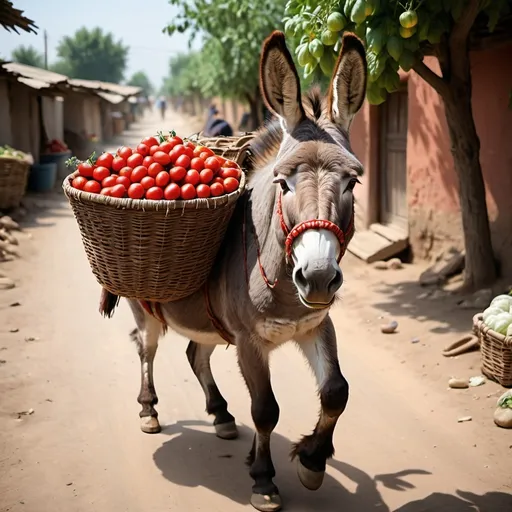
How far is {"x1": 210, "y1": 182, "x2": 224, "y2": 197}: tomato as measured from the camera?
111 inches

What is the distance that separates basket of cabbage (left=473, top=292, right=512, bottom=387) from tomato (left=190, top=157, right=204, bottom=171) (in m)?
2.59

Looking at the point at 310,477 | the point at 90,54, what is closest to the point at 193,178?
the point at 310,477

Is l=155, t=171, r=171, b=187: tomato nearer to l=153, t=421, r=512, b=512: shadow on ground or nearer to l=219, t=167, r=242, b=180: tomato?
l=219, t=167, r=242, b=180: tomato

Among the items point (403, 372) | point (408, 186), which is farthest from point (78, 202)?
point (408, 186)

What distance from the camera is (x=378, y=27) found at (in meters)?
4.66

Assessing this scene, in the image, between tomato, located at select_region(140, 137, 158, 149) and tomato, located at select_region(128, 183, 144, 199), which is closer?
tomato, located at select_region(128, 183, 144, 199)

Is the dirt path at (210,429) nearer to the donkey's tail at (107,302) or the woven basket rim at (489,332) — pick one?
the woven basket rim at (489,332)

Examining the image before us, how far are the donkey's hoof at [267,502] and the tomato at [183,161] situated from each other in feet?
5.63

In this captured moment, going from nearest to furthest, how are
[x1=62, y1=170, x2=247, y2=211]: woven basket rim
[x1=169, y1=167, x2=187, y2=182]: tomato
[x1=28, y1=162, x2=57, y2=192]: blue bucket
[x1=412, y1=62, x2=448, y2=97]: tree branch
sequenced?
[x1=62, y1=170, x2=247, y2=211]: woven basket rim < [x1=169, y1=167, x2=187, y2=182]: tomato < [x1=412, y1=62, x2=448, y2=97]: tree branch < [x1=28, y1=162, x2=57, y2=192]: blue bucket

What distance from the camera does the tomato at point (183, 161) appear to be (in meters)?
2.88

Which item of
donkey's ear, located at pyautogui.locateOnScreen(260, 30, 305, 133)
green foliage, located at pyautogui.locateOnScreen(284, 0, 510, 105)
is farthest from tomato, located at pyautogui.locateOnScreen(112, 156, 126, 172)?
green foliage, located at pyautogui.locateOnScreen(284, 0, 510, 105)

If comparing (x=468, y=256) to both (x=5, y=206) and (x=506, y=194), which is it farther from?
(x=5, y=206)

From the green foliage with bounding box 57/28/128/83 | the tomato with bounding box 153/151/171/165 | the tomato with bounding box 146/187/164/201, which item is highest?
the green foliage with bounding box 57/28/128/83

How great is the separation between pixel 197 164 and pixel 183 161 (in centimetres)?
7
